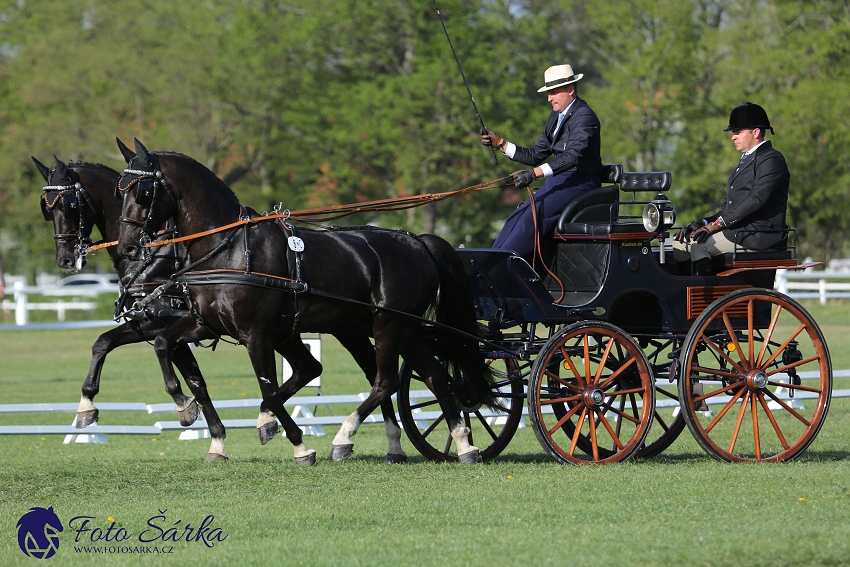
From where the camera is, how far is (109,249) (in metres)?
10.2

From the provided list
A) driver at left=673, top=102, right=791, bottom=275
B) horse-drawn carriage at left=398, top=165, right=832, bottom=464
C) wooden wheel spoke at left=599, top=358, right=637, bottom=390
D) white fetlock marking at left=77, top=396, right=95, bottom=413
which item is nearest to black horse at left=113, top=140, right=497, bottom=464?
horse-drawn carriage at left=398, top=165, right=832, bottom=464

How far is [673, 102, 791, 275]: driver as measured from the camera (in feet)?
27.4

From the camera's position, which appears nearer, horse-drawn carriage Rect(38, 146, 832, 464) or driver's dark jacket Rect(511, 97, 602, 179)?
horse-drawn carriage Rect(38, 146, 832, 464)

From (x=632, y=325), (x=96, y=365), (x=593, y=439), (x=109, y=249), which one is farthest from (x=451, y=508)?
(x=109, y=249)

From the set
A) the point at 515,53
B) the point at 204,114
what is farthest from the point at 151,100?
the point at 515,53

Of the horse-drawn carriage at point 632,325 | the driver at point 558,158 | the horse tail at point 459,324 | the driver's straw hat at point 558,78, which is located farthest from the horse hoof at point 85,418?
the driver's straw hat at point 558,78

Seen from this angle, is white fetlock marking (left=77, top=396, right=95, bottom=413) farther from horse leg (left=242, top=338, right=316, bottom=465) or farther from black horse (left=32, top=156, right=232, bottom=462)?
horse leg (left=242, top=338, right=316, bottom=465)

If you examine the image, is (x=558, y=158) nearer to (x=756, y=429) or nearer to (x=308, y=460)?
(x=756, y=429)

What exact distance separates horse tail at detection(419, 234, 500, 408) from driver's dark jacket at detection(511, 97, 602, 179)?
0.90 m

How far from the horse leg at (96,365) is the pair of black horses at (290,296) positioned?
2cm

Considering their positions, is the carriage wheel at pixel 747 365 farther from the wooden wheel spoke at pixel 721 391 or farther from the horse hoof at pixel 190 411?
the horse hoof at pixel 190 411

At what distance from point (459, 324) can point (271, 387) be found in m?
1.48

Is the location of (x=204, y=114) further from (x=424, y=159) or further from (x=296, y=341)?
(x=296, y=341)

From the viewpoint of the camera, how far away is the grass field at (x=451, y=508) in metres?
5.53
